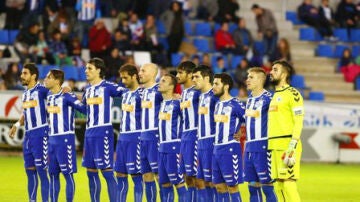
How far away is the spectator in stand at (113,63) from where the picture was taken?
2595 centimetres

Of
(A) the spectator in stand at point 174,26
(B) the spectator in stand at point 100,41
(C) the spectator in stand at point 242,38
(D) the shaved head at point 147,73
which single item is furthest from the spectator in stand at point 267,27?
(D) the shaved head at point 147,73

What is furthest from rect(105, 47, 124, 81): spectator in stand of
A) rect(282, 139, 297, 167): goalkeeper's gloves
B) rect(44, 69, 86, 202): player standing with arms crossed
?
rect(282, 139, 297, 167): goalkeeper's gloves

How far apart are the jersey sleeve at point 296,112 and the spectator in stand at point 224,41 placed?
14.8 m

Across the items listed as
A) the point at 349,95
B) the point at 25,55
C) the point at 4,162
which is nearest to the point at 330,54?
the point at 349,95

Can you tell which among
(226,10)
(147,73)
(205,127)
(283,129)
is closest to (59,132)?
(147,73)

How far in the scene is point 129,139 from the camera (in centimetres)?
1555

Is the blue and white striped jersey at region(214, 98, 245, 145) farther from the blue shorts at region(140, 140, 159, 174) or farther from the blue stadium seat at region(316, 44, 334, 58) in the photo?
the blue stadium seat at region(316, 44, 334, 58)

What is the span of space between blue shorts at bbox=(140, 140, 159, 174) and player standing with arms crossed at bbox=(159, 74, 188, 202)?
0.63 feet

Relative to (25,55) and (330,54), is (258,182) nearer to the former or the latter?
(25,55)

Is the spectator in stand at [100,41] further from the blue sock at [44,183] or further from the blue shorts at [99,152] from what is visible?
the blue shorts at [99,152]

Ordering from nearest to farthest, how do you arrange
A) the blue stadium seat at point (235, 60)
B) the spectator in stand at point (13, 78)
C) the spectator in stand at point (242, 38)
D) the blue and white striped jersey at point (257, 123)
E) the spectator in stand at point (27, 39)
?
the blue and white striped jersey at point (257, 123) < the spectator in stand at point (13, 78) < the spectator in stand at point (27, 39) < the blue stadium seat at point (235, 60) < the spectator in stand at point (242, 38)

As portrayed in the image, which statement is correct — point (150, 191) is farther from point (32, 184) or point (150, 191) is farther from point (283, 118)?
point (283, 118)

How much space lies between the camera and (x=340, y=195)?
19406 mm

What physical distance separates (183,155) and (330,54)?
1660 centimetres
